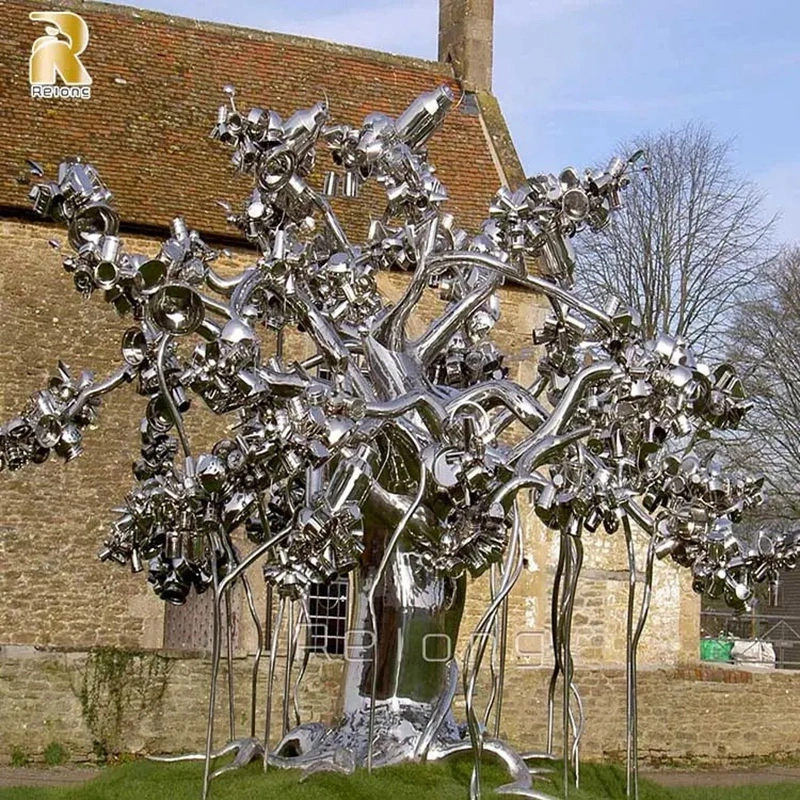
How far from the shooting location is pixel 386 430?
671 cm

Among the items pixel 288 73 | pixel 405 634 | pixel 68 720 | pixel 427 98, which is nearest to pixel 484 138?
pixel 288 73

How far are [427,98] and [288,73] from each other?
12470 mm

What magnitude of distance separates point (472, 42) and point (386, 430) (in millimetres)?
15099

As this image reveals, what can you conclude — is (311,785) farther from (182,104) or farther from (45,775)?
(182,104)

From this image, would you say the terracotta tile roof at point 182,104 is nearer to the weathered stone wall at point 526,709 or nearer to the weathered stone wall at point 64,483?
the weathered stone wall at point 64,483

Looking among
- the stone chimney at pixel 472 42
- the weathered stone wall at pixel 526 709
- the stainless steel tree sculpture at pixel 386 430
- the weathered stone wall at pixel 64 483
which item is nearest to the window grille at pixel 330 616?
the weathered stone wall at pixel 64 483

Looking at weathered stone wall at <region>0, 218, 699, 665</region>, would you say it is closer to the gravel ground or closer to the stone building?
the stone building

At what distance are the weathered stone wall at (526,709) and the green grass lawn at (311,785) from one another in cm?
415

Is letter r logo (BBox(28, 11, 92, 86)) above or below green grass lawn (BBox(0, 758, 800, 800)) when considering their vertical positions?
above

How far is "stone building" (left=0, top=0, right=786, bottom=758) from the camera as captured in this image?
13521 mm

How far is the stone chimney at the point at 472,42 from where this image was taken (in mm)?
20719

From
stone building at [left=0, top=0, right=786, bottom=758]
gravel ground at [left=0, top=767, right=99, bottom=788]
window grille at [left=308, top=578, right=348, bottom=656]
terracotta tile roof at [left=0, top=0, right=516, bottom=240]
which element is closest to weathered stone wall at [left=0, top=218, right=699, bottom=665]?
stone building at [left=0, top=0, right=786, bottom=758]

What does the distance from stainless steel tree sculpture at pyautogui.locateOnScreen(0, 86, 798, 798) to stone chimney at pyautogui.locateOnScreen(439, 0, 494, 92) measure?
13.5 meters

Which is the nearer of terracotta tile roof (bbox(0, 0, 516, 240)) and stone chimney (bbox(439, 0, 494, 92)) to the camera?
terracotta tile roof (bbox(0, 0, 516, 240))
